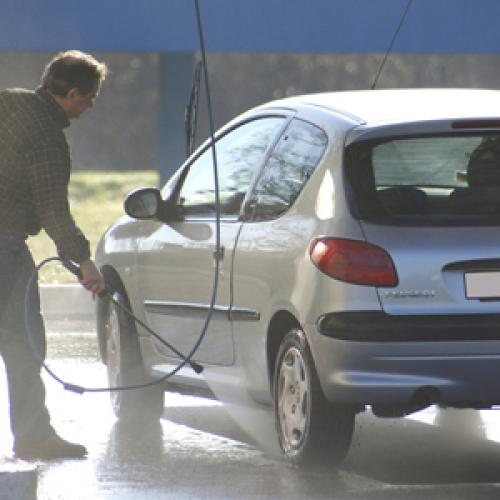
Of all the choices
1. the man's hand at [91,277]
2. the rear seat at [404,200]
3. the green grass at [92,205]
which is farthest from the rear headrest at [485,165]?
the green grass at [92,205]

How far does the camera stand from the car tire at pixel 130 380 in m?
Result: 9.49

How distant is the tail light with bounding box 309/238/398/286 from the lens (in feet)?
23.9

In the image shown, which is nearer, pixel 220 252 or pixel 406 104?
pixel 406 104

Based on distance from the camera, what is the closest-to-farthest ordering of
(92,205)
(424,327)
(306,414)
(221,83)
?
(424,327) → (306,414) → (92,205) → (221,83)

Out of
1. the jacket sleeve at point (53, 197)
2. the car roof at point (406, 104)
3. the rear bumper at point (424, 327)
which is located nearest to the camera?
the rear bumper at point (424, 327)

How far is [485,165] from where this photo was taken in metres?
7.95

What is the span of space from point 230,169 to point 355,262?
1667mm

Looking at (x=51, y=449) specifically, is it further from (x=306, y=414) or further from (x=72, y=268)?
(x=306, y=414)

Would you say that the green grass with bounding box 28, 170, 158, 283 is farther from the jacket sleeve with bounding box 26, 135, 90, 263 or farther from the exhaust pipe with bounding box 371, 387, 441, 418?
the exhaust pipe with bounding box 371, 387, 441, 418

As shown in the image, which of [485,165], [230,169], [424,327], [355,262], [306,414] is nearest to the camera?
[424,327]

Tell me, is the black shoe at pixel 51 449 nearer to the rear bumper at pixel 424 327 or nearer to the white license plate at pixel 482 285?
the rear bumper at pixel 424 327

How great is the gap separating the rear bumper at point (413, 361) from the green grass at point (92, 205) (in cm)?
939

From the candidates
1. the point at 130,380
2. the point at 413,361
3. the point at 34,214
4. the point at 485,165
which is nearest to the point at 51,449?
the point at 34,214

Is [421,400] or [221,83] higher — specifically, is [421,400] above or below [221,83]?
below
